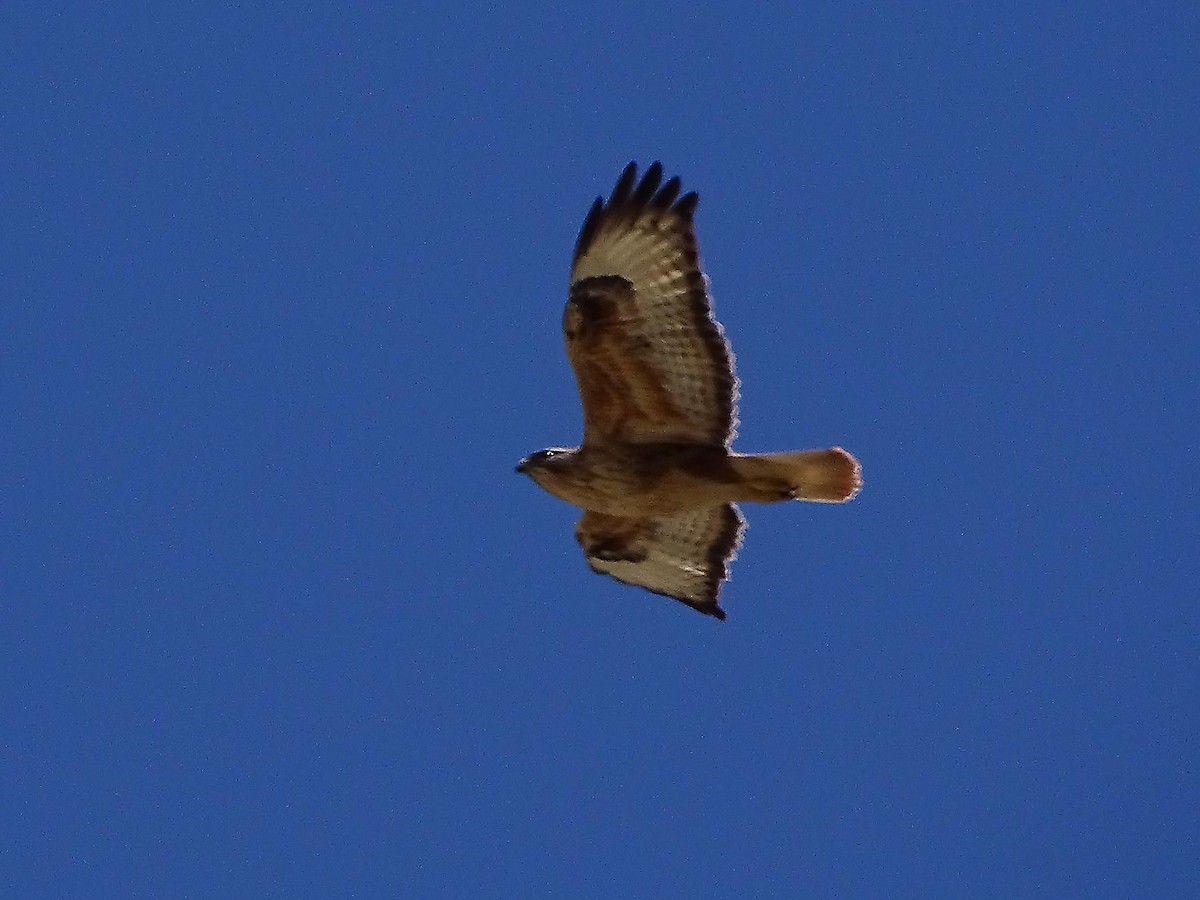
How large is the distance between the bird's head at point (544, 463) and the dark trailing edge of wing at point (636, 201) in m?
1.06

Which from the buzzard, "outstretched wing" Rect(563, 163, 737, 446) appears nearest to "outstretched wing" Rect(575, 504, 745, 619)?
the buzzard

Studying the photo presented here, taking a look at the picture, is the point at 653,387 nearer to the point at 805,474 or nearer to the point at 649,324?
the point at 649,324

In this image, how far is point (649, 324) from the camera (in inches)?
374

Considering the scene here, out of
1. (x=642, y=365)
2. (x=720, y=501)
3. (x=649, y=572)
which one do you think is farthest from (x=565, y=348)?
(x=649, y=572)

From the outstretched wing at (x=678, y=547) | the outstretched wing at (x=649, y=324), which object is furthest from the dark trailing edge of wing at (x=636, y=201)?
the outstretched wing at (x=678, y=547)

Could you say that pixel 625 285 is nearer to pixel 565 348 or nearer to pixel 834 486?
pixel 565 348

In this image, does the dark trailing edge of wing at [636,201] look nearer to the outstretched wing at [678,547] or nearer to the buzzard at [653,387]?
the buzzard at [653,387]

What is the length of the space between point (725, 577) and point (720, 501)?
1152 millimetres

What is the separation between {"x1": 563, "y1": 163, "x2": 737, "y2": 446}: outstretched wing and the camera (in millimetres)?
9383

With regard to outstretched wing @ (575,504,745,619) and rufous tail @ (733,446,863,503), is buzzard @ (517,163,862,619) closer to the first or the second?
rufous tail @ (733,446,863,503)

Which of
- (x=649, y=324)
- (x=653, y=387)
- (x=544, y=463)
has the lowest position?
(x=544, y=463)

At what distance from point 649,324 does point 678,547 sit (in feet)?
5.76

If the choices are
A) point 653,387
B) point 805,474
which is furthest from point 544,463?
point 805,474

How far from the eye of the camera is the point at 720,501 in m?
9.71
